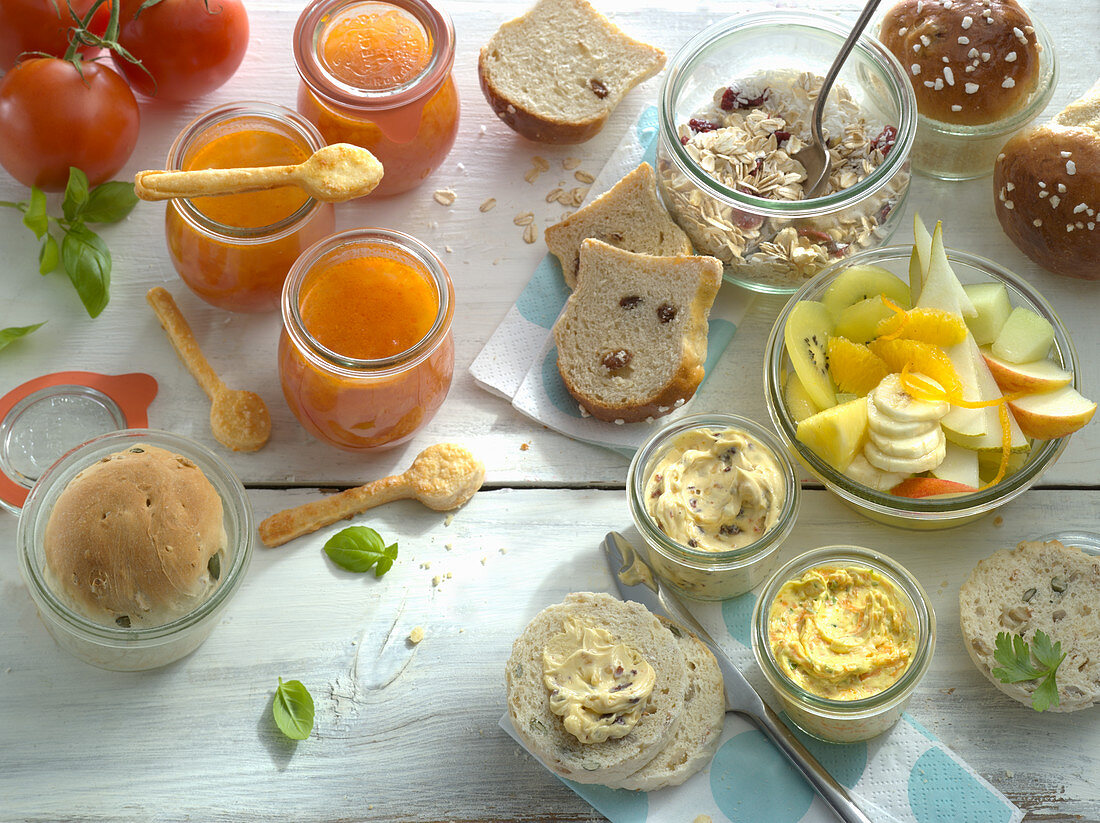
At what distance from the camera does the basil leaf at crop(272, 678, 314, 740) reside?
208 centimetres

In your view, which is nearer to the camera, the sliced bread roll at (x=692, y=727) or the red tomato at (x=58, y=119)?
the sliced bread roll at (x=692, y=727)

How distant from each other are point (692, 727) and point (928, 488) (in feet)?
2.10

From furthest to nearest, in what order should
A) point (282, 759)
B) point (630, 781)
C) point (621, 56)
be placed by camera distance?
1. point (621, 56)
2. point (282, 759)
3. point (630, 781)

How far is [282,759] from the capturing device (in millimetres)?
2105

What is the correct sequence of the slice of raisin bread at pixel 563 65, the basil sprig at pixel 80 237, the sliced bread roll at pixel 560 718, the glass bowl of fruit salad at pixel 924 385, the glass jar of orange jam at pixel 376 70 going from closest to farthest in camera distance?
the sliced bread roll at pixel 560 718, the glass bowl of fruit salad at pixel 924 385, the glass jar of orange jam at pixel 376 70, the basil sprig at pixel 80 237, the slice of raisin bread at pixel 563 65

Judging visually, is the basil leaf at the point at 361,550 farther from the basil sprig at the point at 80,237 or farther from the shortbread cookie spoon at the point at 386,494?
the basil sprig at the point at 80,237

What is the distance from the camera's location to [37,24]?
2.36m

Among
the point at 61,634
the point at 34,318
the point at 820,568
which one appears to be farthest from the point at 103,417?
the point at 820,568

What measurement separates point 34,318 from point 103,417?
310 mm

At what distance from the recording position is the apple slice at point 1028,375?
83.0 inches

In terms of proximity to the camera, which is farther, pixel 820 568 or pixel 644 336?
pixel 644 336

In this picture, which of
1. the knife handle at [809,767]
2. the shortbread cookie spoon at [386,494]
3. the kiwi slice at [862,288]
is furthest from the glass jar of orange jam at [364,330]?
the knife handle at [809,767]

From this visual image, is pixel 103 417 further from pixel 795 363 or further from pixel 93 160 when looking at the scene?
pixel 795 363

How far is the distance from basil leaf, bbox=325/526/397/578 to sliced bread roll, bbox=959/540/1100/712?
1160mm
